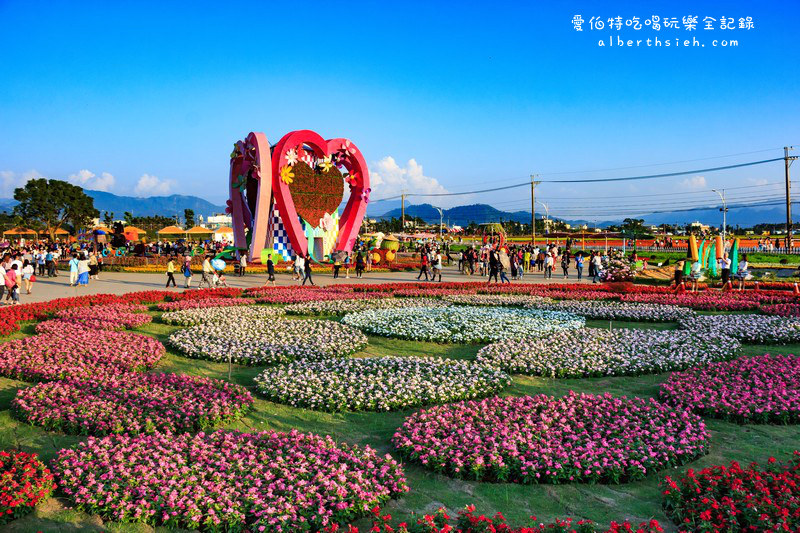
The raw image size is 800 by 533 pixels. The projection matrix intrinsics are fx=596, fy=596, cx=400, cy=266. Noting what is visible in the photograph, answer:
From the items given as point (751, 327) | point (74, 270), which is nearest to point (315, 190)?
point (74, 270)

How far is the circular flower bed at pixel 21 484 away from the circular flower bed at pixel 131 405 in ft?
4.37

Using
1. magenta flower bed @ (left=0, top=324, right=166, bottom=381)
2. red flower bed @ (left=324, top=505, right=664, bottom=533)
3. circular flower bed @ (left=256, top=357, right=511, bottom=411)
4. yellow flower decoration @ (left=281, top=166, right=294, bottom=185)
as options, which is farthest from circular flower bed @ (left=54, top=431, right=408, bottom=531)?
yellow flower decoration @ (left=281, top=166, right=294, bottom=185)

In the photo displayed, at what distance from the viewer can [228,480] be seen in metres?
5.97

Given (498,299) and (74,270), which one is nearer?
(498,299)

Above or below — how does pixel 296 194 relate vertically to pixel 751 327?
above

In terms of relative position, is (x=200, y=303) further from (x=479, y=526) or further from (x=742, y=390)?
(x=479, y=526)

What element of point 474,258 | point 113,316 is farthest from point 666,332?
point 474,258

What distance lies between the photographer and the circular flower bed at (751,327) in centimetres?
1361

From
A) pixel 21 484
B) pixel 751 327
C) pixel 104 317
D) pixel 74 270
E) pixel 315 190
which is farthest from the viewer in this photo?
pixel 315 190

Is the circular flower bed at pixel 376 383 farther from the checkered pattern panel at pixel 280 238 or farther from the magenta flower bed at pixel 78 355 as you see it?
the checkered pattern panel at pixel 280 238

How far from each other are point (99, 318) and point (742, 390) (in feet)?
46.7

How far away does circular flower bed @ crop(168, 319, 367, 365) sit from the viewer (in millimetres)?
11883

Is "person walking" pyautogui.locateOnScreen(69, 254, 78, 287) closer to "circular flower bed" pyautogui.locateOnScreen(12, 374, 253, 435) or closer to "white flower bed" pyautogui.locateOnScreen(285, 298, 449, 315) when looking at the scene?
"white flower bed" pyautogui.locateOnScreen(285, 298, 449, 315)

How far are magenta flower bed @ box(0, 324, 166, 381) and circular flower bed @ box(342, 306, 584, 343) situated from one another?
5.40 m
